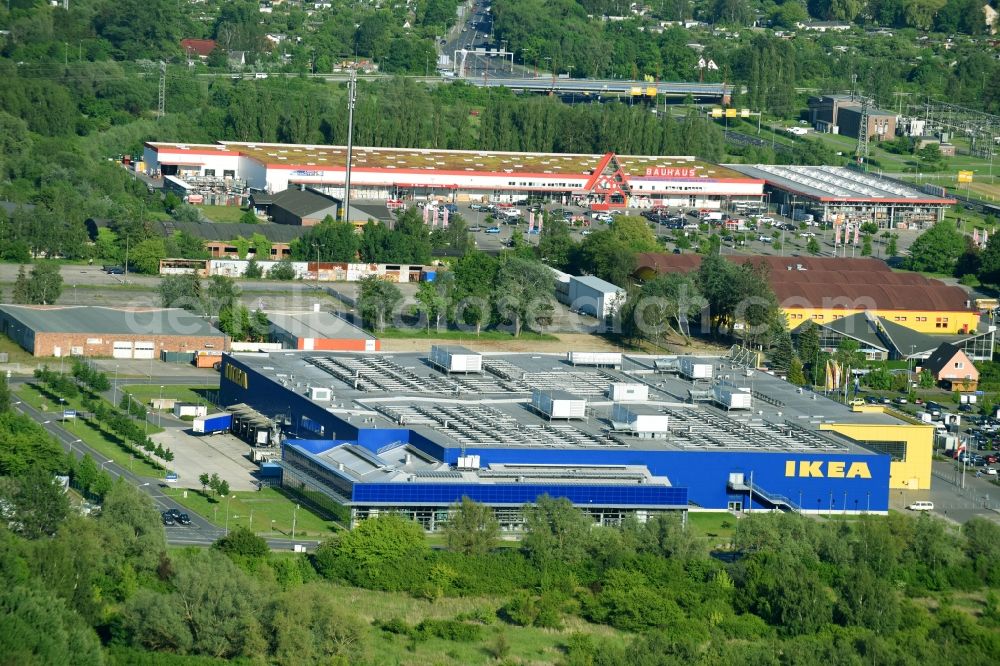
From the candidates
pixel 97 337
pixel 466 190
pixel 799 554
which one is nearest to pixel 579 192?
pixel 466 190

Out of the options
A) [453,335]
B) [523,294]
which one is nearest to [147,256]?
[453,335]

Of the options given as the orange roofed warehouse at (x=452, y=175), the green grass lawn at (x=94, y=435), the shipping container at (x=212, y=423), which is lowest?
the green grass lawn at (x=94, y=435)

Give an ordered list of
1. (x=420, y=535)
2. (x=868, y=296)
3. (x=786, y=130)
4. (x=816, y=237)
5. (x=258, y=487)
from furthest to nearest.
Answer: (x=786, y=130) → (x=816, y=237) → (x=868, y=296) → (x=258, y=487) → (x=420, y=535)

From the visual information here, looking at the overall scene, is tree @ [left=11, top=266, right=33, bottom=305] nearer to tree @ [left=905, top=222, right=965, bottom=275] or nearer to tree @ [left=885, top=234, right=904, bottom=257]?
tree @ [left=905, top=222, right=965, bottom=275]

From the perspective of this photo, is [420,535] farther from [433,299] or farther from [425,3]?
[425,3]

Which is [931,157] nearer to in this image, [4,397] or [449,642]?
[4,397]

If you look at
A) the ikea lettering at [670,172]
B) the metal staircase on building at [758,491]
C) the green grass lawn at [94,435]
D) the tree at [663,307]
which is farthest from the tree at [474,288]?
the ikea lettering at [670,172]

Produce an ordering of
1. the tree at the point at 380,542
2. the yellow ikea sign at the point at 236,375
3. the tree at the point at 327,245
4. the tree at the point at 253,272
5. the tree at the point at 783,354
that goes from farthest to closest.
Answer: the tree at the point at 327,245 < the tree at the point at 253,272 < the tree at the point at 783,354 < the yellow ikea sign at the point at 236,375 < the tree at the point at 380,542

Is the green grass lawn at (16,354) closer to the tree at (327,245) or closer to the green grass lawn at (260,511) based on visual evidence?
the green grass lawn at (260,511)

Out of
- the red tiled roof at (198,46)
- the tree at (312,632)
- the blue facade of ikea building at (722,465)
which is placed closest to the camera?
the tree at (312,632)
